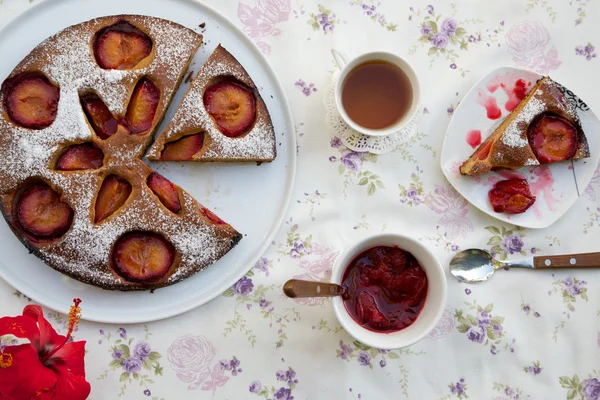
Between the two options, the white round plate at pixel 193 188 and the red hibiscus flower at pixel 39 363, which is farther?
the white round plate at pixel 193 188

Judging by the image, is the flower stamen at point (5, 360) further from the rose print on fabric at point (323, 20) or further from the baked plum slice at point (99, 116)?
the rose print on fabric at point (323, 20)

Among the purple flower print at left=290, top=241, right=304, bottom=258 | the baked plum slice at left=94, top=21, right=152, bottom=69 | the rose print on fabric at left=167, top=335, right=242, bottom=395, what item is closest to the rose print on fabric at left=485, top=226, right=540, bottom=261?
the purple flower print at left=290, top=241, right=304, bottom=258

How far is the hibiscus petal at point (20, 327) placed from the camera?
175 centimetres

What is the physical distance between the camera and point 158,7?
2150 millimetres

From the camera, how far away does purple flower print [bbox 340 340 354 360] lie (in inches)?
86.4

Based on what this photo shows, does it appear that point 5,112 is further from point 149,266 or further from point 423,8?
point 423,8

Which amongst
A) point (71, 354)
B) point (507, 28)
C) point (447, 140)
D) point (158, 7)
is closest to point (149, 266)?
point (71, 354)

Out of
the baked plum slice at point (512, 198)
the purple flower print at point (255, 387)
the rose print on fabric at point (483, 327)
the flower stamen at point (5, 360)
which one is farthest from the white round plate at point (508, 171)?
the flower stamen at point (5, 360)

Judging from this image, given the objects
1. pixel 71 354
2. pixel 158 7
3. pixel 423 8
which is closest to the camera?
pixel 71 354

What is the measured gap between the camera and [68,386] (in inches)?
72.9

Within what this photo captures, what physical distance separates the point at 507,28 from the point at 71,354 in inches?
81.7

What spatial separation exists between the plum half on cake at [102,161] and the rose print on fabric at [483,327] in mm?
969

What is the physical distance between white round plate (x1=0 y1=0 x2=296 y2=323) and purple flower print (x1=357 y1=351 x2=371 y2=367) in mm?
563

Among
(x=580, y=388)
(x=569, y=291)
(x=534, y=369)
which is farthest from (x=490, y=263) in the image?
(x=580, y=388)
